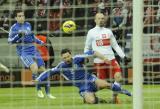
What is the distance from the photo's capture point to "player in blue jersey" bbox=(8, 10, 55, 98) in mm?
12062

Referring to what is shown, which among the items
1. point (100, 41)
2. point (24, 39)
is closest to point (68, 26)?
point (100, 41)

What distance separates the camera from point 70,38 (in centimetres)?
1441

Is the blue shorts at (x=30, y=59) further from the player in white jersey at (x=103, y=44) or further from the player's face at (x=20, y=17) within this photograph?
the player in white jersey at (x=103, y=44)

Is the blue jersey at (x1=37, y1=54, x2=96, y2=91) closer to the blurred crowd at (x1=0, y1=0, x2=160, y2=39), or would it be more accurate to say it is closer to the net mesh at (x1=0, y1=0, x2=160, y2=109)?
the net mesh at (x1=0, y1=0, x2=160, y2=109)

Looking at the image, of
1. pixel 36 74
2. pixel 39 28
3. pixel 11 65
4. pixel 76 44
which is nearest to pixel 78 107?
pixel 36 74

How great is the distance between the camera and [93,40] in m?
11.7

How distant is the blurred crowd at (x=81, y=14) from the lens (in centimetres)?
1027

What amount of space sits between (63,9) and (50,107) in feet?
6.35

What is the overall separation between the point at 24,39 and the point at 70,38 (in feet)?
6.24

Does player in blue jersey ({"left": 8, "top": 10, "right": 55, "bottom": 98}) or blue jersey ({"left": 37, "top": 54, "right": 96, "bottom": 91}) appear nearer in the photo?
blue jersey ({"left": 37, "top": 54, "right": 96, "bottom": 91})

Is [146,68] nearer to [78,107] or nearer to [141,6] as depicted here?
[78,107]

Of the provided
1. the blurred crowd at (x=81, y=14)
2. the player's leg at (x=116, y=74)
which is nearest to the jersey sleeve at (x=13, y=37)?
the blurred crowd at (x=81, y=14)

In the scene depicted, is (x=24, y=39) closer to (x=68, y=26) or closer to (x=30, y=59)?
(x=30, y=59)

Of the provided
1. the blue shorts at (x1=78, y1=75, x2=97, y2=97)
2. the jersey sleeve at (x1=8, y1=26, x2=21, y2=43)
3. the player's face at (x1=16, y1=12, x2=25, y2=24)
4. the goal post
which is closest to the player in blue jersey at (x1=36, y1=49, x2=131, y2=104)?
the blue shorts at (x1=78, y1=75, x2=97, y2=97)
